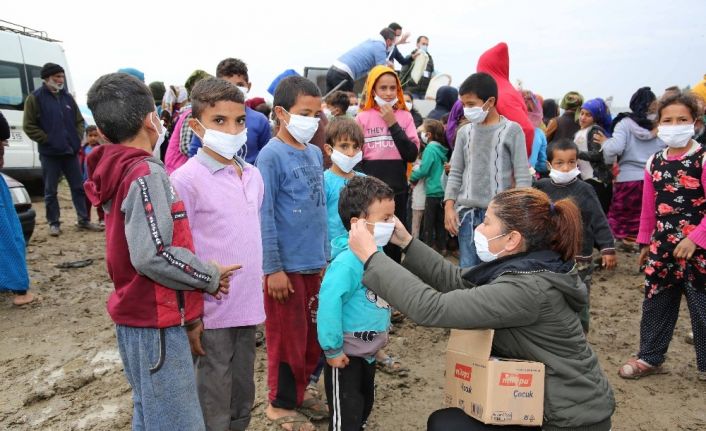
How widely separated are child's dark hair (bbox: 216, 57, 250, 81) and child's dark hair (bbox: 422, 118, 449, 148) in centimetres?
257

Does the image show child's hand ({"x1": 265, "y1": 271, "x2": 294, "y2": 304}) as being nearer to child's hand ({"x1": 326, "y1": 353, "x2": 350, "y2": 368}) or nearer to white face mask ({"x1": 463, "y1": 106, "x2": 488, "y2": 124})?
child's hand ({"x1": 326, "y1": 353, "x2": 350, "y2": 368})

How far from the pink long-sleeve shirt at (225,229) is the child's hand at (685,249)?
2578 mm

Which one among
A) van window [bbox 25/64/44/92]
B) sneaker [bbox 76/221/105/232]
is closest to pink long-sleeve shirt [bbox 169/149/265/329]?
sneaker [bbox 76/221/105/232]

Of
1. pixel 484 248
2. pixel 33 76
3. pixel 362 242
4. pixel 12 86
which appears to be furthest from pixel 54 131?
pixel 484 248

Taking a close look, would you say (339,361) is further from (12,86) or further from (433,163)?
(12,86)

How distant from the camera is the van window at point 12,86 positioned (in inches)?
359

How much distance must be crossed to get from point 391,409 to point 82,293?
135 inches

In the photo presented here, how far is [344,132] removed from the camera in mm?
3248

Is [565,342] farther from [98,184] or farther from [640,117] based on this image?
[640,117]

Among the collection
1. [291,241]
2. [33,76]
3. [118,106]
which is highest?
[33,76]

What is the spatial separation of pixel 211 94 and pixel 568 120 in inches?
232

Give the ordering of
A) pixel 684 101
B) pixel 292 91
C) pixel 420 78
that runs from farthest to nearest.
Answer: pixel 420 78 → pixel 684 101 → pixel 292 91

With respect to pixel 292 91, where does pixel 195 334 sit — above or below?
below

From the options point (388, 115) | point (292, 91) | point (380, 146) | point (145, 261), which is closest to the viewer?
point (145, 261)
